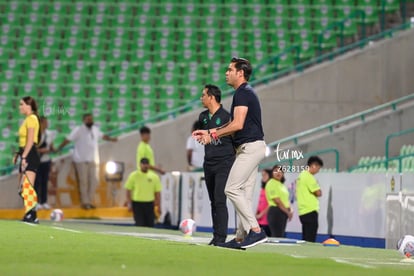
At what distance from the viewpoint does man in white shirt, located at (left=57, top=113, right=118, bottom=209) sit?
28.2 meters

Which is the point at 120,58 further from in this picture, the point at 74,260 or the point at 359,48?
the point at 74,260

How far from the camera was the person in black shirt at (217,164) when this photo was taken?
1502 cm

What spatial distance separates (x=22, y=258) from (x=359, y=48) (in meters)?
21.3

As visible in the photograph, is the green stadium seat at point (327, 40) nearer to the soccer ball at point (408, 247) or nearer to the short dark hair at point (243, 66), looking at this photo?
the short dark hair at point (243, 66)

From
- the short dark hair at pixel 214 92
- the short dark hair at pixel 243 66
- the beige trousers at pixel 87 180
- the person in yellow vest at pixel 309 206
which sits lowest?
the person in yellow vest at pixel 309 206

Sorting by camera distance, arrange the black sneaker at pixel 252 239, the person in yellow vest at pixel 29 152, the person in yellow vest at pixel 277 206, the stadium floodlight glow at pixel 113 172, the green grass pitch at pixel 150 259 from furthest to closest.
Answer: the stadium floodlight glow at pixel 113 172
the person in yellow vest at pixel 277 206
the person in yellow vest at pixel 29 152
the black sneaker at pixel 252 239
the green grass pitch at pixel 150 259

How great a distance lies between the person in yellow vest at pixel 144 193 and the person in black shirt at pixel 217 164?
370 inches

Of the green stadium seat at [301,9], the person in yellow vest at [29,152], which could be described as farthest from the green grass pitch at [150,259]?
the green stadium seat at [301,9]

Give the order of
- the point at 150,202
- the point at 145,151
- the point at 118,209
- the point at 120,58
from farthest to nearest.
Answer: the point at 120,58 → the point at 118,209 → the point at 145,151 → the point at 150,202

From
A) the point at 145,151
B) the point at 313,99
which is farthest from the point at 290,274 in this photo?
the point at 313,99

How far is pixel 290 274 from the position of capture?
994 cm

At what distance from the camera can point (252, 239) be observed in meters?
13.9

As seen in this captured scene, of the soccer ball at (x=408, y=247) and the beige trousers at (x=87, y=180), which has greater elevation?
the beige trousers at (x=87, y=180)

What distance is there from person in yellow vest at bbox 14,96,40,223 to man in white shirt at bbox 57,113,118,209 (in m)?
8.31
